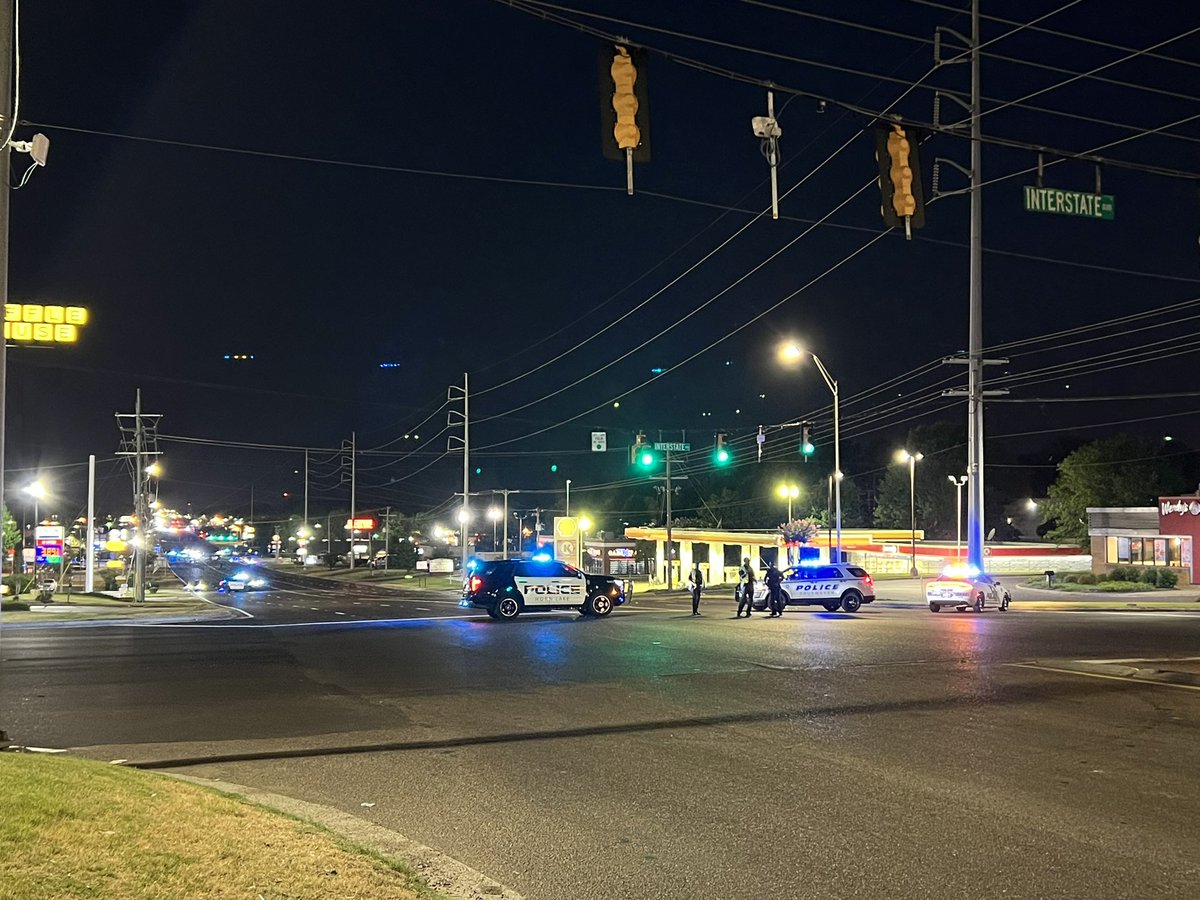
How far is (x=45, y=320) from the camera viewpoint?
1806cm

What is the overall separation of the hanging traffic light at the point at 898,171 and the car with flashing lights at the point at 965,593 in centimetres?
2381

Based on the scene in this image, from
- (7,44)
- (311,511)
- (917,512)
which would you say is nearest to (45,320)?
(7,44)

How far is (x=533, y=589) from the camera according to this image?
104ft

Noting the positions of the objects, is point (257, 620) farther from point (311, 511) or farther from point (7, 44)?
point (311, 511)

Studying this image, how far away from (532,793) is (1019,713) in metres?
6.37

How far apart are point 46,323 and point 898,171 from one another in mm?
13471

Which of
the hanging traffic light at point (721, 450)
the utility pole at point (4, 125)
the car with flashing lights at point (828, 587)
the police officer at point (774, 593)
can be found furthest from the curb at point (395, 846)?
the hanging traffic light at point (721, 450)

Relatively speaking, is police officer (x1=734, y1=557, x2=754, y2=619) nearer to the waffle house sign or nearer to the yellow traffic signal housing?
the waffle house sign

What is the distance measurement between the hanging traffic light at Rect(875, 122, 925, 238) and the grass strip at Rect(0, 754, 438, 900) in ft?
32.7

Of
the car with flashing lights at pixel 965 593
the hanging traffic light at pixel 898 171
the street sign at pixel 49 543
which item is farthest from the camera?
the street sign at pixel 49 543

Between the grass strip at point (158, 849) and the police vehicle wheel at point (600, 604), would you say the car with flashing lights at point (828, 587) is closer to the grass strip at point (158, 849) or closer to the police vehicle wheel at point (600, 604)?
the police vehicle wheel at point (600, 604)

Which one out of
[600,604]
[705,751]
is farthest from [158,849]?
[600,604]

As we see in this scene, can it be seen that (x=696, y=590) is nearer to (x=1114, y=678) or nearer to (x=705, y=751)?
(x=1114, y=678)

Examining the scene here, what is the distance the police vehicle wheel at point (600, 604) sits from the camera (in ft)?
105
